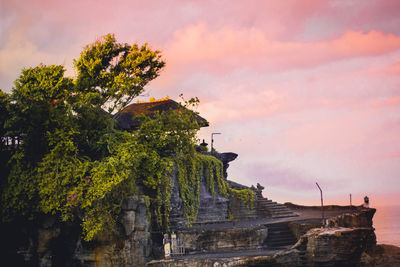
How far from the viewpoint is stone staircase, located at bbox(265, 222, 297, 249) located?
21686 millimetres

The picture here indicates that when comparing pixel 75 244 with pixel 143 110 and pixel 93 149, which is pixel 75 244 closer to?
pixel 93 149

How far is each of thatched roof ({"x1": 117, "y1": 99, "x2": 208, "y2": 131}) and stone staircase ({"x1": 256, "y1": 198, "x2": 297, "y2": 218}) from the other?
266 inches

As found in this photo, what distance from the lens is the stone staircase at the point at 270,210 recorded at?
2875 centimetres

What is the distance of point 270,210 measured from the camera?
94.6 feet

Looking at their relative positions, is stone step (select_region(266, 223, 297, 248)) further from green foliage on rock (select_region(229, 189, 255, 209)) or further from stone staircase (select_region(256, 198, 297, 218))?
green foliage on rock (select_region(229, 189, 255, 209))

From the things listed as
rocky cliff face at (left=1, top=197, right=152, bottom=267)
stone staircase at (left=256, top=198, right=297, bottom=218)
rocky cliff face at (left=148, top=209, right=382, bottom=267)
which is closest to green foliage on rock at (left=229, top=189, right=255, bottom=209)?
stone staircase at (left=256, top=198, right=297, bottom=218)

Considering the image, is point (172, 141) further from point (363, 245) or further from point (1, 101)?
point (363, 245)

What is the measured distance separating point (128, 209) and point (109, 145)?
393cm

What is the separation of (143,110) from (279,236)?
47.7 feet

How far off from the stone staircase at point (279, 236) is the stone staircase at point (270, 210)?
519 cm

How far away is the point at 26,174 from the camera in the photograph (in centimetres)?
2114

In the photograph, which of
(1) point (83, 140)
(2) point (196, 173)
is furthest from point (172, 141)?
(1) point (83, 140)

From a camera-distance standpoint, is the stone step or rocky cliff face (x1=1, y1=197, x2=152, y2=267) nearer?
rocky cliff face (x1=1, y1=197, x2=152, y2=267)

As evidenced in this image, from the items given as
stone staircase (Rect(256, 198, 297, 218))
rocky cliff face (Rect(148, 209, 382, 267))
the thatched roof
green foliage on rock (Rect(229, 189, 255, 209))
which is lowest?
rocky cliff face (Rect(148, 209, 382, 267))
